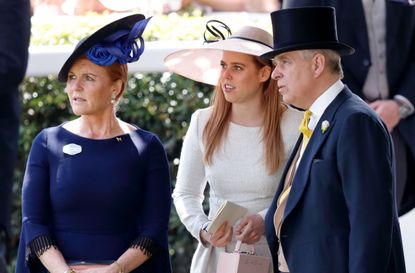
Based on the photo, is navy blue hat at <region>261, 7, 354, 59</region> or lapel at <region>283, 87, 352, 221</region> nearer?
lapel at <region>283, 87, 352, 221</region>

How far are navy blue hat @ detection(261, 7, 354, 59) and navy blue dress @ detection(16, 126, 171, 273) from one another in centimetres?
83

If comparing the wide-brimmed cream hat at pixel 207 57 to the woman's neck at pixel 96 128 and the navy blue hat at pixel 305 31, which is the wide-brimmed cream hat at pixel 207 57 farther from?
the navy blue hat at pixel 305 31

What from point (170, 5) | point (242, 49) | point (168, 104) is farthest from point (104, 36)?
point (170, 5)

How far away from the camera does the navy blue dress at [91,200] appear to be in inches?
209

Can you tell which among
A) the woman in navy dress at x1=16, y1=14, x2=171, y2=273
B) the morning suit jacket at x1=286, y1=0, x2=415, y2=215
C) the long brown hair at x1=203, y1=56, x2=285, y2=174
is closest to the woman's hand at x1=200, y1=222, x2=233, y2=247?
the woman in navy dress at x1=16, y1=14, x2=171, y2=273

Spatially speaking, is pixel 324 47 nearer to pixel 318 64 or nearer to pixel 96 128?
pixel 318 64

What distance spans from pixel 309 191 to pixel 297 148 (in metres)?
0.40

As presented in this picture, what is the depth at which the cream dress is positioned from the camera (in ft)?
18.4

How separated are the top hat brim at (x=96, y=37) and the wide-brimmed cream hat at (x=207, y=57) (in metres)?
0.38

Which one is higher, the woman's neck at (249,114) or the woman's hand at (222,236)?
the woman's neck at (249,114)

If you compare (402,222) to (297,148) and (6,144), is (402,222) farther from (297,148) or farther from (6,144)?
(6,144)

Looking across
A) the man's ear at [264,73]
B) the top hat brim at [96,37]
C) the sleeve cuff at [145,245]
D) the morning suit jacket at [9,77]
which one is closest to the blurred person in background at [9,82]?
the morning suit jacket at [9,77]

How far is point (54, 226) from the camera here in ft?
17.6

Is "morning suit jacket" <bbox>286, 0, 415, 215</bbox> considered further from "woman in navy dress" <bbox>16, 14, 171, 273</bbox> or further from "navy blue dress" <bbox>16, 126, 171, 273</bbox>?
"navy blue dress" <bbox>16, 126, 171, 273</bbox>
